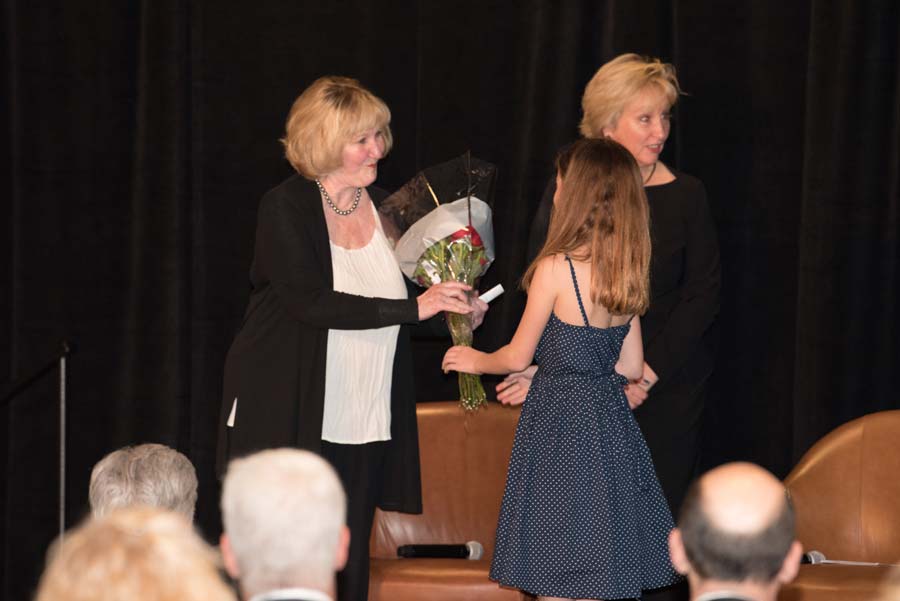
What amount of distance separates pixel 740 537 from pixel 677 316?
229 centimetres

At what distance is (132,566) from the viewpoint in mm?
1731

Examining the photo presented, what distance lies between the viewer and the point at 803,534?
4477mm

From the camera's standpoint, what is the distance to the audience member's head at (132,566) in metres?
1.70

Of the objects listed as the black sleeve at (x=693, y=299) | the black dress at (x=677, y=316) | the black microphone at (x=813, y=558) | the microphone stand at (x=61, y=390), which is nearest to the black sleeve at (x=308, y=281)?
the black dress at (x=677, y=316)

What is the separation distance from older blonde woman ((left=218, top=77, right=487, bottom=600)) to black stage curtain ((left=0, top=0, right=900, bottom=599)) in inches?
47.5

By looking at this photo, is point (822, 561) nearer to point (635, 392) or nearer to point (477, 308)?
point (635, 392)

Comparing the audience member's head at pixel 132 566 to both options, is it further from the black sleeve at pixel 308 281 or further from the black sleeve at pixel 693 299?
the black sleeve at pixel 693 299

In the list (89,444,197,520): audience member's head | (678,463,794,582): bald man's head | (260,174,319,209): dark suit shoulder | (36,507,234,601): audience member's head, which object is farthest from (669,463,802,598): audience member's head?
(260,174,319,209): dark suit shoulder

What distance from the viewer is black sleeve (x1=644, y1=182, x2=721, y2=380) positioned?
4.46 meters

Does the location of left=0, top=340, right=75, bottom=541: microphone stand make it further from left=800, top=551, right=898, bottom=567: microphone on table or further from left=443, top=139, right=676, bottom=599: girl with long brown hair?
left=800, top=551, right=898, bottom=567: microphone on table

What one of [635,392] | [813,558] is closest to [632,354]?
[635,392]

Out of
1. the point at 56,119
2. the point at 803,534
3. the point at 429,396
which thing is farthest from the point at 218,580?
the point at 56,119

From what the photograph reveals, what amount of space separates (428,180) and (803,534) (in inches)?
69.1

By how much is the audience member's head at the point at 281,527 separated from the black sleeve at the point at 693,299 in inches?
97.1
